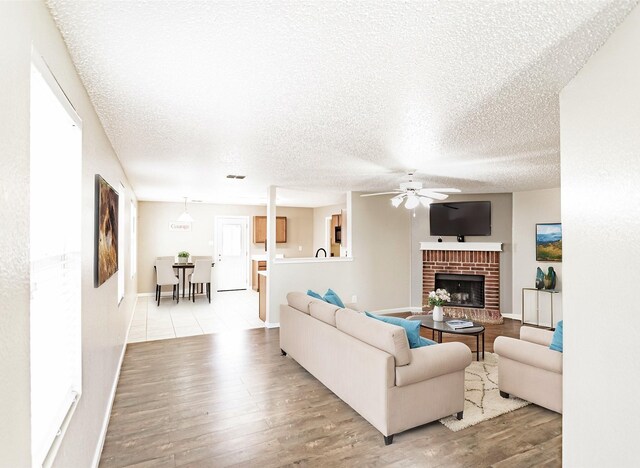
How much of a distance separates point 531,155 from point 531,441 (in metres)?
2.58

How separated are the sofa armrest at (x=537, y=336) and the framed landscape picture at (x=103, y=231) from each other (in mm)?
3532

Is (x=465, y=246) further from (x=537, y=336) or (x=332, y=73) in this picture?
(x=332, y=73)

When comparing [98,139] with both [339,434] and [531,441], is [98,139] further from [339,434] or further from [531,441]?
[531,441]

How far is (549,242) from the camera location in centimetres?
598

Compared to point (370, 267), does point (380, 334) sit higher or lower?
lower

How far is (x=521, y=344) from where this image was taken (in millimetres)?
3041

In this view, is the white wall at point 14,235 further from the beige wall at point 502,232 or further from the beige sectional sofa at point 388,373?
the beige wall at point 502,232

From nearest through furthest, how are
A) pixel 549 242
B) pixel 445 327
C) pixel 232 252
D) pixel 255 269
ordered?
pixel 445 327 → pixel 549 242 → pixel 255 269 → pixel 232 252

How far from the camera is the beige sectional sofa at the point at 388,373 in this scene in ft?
8.27

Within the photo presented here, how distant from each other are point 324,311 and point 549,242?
464cm

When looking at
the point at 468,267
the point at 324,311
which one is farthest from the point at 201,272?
the point at 468,267

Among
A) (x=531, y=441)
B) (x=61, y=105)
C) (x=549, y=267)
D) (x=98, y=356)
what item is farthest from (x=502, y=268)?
(x=61, y=105)

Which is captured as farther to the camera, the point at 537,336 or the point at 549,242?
the point at 549,242

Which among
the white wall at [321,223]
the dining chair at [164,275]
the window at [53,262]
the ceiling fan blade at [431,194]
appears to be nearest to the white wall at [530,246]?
the ceiling fan blade at [431,194]
